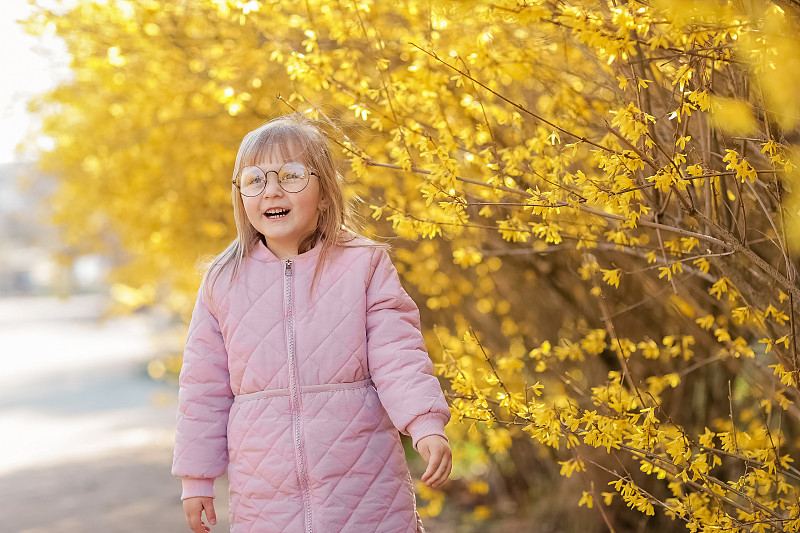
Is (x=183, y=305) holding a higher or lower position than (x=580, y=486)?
higher

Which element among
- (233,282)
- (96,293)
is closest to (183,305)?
(233,282)

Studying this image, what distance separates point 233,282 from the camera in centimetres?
241

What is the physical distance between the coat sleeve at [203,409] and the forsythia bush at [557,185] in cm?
61

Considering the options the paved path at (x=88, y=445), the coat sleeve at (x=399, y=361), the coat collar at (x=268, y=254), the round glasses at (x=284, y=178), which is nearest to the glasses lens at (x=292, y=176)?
the round glasses at (x=284, y=178)

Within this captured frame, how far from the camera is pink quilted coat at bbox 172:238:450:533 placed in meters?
2.24

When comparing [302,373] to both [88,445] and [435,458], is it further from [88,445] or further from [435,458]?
[88,445]

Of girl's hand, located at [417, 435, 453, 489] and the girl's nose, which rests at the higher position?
the girl's nose

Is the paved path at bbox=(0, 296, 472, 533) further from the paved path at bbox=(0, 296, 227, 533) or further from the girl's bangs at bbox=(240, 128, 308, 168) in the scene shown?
the girl's bangs at bbox=(240, 128, 308, 168)

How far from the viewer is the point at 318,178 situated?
2451mm

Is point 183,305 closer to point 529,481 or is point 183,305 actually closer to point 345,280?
point 529,481

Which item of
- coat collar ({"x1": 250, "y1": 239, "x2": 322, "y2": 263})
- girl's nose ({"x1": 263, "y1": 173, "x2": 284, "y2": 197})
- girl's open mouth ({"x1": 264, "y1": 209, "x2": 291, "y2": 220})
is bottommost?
coat collar ({"x1": 250, "y1": 239, "x2": 322, "y2": 263})

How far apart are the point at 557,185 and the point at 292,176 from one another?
668mm

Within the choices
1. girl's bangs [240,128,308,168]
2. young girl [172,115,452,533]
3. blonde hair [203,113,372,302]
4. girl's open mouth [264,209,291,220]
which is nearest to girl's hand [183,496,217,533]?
young girl [172,115,452,533]

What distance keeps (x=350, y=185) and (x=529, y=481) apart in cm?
216
